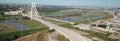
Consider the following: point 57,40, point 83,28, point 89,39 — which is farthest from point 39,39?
point 83,28

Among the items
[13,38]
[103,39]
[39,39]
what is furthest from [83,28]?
[13,38]

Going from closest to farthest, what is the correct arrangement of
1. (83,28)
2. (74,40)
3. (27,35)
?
(74,40) → (27,35) → (83,28)

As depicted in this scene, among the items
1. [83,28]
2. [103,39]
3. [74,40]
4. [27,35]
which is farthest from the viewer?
[83,28]

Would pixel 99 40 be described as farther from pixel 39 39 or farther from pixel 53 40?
pixel 39 39

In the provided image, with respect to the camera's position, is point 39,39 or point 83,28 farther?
point 83,28

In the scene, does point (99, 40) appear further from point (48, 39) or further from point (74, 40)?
point (48, 39)

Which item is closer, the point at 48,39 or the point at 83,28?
the point at 48,39

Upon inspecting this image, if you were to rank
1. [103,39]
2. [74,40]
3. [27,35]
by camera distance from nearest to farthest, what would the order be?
[74,40]
[103,39]
[27,35]

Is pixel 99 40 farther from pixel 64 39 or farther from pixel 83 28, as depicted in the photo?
pixel 83 28
